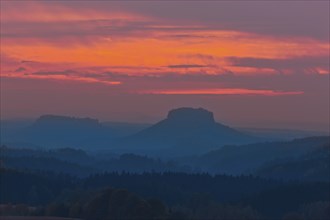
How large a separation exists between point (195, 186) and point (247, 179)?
11.9 metres

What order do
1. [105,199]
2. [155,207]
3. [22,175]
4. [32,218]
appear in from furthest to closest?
[22,175]
[105,199]
[155,207]
[32,218]

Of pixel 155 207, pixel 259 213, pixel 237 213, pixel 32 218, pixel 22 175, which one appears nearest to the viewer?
pixel 32 218

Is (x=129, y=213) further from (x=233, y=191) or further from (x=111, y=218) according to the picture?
(x=233, y=191)

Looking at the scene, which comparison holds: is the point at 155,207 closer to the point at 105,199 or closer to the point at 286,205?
the point at 105,199

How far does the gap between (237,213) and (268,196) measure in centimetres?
2510

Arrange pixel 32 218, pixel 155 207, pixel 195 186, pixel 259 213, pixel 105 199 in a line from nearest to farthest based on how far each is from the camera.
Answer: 1. pixel 32 218
2. pixel 155 207
3. pixel 105 199
4. pixel 259 213
5. pixel 195 186

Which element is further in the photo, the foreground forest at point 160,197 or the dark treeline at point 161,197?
the foreground forest at point 160,197

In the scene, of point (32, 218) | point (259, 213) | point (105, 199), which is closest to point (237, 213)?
point (259, 213)

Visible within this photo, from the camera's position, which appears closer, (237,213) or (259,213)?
(237,213)

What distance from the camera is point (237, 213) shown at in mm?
132750

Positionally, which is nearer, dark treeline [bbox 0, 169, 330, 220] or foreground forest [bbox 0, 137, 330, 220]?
dark treeline [bbox 0, 169, 330, 220]

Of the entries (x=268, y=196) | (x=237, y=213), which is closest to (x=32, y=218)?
(x=237, y=213)

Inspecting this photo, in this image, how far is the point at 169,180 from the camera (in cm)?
18725

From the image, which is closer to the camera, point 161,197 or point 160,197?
point 160,197
